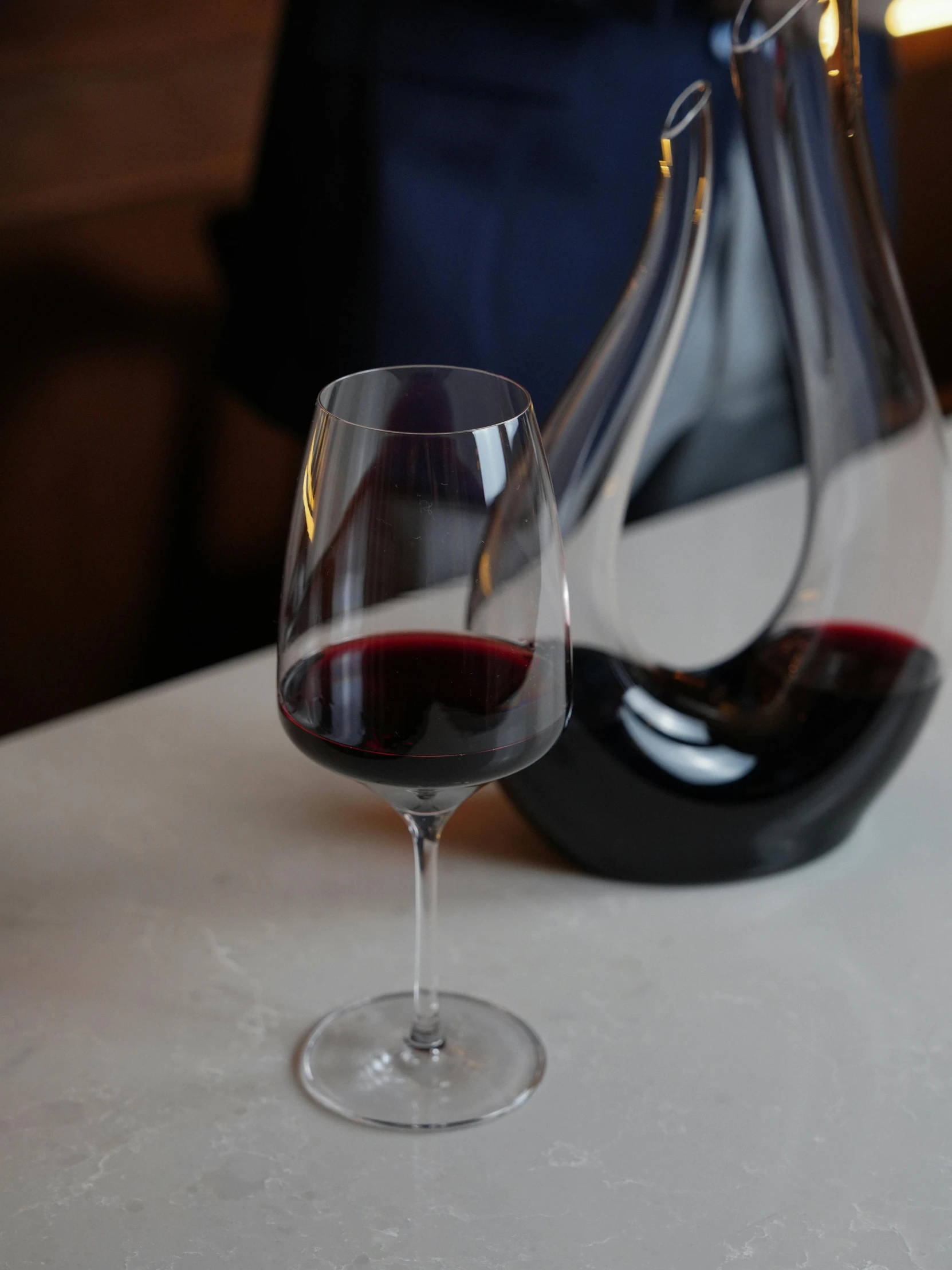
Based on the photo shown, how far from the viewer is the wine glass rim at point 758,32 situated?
1.91ft

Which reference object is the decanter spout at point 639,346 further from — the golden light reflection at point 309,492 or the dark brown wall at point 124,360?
the dark brown wall at point 124,360

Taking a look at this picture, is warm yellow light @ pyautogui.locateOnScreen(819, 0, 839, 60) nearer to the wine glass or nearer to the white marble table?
the wine glass

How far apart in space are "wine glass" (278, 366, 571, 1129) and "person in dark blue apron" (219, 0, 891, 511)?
45.9 inches

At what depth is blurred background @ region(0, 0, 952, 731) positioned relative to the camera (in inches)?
96.1

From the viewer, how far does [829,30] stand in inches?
23.2

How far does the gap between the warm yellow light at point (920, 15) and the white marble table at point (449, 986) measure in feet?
8.31

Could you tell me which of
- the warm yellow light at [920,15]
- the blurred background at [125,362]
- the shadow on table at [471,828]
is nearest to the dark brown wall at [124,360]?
the blurred background at [125,362]

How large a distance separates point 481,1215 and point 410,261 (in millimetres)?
1375

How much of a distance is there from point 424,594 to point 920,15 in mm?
2914

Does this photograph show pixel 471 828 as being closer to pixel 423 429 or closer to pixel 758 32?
pixel 423 429

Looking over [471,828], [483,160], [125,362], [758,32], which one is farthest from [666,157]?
[125,362]

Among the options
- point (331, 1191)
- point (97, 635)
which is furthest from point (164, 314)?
point (331, 1191)

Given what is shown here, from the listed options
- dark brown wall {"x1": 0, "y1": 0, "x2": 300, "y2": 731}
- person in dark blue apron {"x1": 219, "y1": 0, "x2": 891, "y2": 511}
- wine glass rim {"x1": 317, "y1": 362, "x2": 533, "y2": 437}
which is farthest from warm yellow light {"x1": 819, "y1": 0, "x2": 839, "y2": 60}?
dark brown wall {"x1": 0, "y1": 0, "x2": 300, "y2": 731}

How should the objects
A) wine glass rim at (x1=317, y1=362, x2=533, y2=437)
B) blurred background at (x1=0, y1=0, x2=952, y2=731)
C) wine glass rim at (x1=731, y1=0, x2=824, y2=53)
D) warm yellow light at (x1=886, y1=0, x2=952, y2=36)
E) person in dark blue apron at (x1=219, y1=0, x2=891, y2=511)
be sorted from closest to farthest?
1. wine glass rim at (x1=317, y1=362, x2=533, y2=437)
2. wine glass rim at (x1=731, y1=0, x2=824, y2=53)
3. person in dark blue apron at (x1=219, y1=0, x2=891, y2=511)
4. blurred background at (x1=0, y1=0, x2=952, y2=731)
5. warm yellow light at (x1=886, y1=0, x2=952, y2=36)
